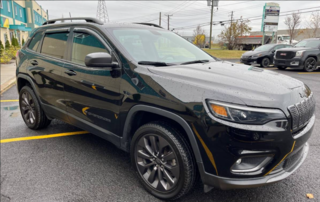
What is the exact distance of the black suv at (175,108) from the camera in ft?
6.75

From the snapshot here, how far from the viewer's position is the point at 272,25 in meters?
36.3

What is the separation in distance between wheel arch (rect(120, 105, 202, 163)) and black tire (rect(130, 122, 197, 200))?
10 cm

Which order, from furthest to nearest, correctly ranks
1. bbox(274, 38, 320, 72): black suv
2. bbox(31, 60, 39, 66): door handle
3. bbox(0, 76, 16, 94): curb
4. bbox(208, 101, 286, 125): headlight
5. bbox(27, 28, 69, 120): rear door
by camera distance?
bbox(274, 38, 320, 72): black suv
bbox(0, 76, 16, 94): curb
bbox(31, 60, 39, 66): door handle
bbox(27, 28, 69, 120): rear door
bbox(208, 101, 286, 125): headlight

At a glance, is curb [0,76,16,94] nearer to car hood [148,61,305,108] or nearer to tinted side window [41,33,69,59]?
tinted side window [41,33,69,59]

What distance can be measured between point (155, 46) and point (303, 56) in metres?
11.5

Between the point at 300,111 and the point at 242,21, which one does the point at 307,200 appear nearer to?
the point at 300,111

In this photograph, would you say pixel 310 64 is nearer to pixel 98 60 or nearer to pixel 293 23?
pixel 98 60

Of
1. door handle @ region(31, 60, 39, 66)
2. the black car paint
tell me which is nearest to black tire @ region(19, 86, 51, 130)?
door handle @ region(31, 60, 39, 66)

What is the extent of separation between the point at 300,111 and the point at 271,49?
48.3ft

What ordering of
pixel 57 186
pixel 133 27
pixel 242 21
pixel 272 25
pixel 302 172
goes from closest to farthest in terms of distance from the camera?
pixel 57 186
pixel 302 172
pixel 133 27
pixel 272 25
pixel 242 21

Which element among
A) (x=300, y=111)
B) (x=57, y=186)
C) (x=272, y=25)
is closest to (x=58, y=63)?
(x=57, y=186)

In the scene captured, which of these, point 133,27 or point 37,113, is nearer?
point 133,27

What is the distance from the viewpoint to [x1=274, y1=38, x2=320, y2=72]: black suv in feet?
41.0

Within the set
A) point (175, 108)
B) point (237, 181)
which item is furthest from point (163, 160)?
point (237, 181)
